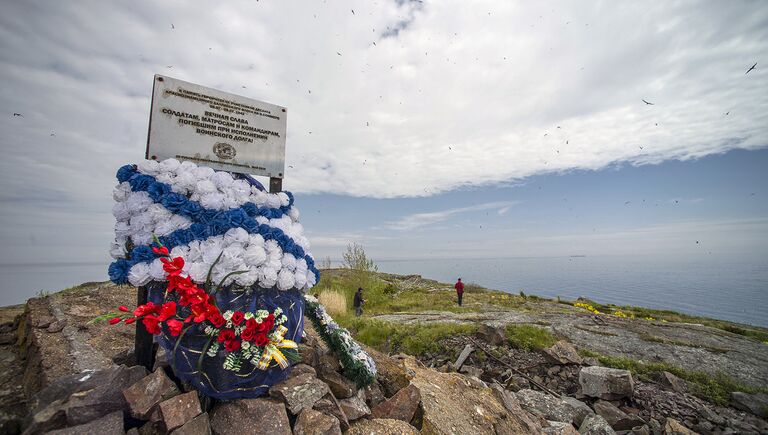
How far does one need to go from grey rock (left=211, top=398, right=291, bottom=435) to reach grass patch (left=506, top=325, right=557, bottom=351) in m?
10.0

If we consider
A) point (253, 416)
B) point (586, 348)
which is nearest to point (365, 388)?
point (253, 416)

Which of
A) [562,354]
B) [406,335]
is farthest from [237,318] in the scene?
[562,354]

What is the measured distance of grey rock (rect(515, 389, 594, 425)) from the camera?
651 cm

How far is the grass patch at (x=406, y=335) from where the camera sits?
37.5ft

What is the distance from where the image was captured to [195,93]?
432 cm

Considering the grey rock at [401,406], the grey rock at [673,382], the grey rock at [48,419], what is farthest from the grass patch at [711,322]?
the grey rock at [48,419]

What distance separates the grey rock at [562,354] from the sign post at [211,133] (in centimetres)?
998

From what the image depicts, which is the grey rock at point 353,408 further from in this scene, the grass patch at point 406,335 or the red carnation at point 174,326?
the grass patch at point 406,335

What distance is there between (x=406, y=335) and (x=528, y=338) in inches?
184

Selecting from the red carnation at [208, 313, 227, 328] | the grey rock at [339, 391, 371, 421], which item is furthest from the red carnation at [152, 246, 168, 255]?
the grey rock at [339, 391, 371, 421]

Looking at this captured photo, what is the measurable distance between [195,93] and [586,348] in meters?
14.3

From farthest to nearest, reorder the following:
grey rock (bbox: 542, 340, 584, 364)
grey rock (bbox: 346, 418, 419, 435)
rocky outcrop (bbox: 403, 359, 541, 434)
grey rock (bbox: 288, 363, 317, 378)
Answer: grey rock (bbox: 542, 340, 584, 364)
rocky outcrop (bbox: 403, 359, 541, 434)
grey rock (bbox: 288, 363, 317, 378)
grey rock (bbox: 346, 418, 419, 435)

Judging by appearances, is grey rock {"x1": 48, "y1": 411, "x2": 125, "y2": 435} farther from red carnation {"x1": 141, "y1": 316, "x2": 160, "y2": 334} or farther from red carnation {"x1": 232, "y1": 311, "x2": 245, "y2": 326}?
red carnation {"x1": 232, "y1": 311, "x2": 245, "y2": 326}

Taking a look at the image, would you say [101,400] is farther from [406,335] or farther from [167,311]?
[406,335]
